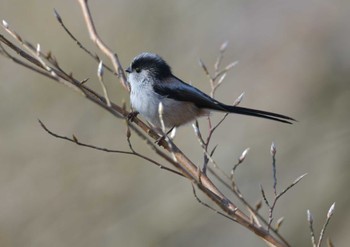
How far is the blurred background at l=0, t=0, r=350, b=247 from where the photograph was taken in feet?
27.5

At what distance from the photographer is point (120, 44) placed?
32.6ft

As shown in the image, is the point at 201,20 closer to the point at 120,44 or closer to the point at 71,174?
the point at 120,44

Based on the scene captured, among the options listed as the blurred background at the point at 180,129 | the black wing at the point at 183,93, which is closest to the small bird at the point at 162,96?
the black wing at the point at 183,93

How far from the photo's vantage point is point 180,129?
28.2ft

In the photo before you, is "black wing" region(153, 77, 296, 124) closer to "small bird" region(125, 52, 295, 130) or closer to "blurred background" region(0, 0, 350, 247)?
"small bird" region(125, 52, 295, 130)

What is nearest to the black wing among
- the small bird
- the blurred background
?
the small bird

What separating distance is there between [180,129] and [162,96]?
180 inches

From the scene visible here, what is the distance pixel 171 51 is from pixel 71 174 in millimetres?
2409

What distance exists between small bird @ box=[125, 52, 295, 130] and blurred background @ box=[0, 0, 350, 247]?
4093 mm

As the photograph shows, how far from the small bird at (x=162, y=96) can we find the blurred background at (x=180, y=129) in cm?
409

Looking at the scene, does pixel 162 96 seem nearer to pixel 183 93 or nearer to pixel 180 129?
pixel 183 93

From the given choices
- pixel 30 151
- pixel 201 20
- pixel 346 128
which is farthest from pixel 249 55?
pixel 30 151

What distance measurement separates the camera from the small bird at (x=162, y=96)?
3914 mm

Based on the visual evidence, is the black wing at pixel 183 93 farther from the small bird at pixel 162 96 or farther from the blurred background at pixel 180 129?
the blurred background at pixel 180 129
